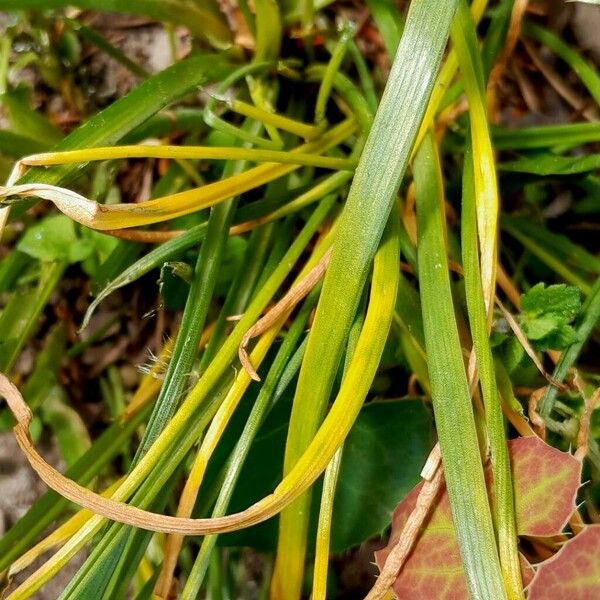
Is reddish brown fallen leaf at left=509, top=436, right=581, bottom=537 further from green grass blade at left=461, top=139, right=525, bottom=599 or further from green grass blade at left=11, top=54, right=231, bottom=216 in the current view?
green grass blade at left=11, top=54, right=231, bottom=216

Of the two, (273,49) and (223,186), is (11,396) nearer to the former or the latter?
(223,186)

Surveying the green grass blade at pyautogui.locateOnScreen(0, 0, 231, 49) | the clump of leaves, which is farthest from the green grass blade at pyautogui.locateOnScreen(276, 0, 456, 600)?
the green grass blade at pyautogui.locateOnScreen(0, 0, 231, 49)

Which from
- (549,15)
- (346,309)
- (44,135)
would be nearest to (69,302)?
(44,135)

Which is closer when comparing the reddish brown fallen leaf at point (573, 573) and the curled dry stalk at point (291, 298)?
the reddish brown fallen leaf at point (573, 573)

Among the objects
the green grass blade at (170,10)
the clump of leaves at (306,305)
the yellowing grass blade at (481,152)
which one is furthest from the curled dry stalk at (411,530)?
the green grass blade at (170,10)

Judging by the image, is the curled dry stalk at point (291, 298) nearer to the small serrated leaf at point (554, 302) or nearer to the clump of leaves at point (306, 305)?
the clump of leaves at point (306, 305)

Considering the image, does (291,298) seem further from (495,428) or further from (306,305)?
(495,428)

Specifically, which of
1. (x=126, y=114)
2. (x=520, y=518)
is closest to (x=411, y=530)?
(x=520, y=518)
